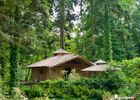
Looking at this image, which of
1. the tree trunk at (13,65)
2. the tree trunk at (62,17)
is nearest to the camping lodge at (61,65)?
the tree trunk at (62,17)

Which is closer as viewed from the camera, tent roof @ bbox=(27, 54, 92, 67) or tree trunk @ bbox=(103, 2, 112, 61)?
tent roof @ bbox=(27, 54, 92, 67)

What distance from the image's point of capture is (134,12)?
5144 centimetres

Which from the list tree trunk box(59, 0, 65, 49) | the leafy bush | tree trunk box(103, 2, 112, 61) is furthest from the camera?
tree trunk box(59, 0, 65, 49)

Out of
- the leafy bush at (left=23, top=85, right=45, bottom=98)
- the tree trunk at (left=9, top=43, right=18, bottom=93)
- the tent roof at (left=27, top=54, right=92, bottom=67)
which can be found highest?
the tent roof at (left=27, top=54, right=92, bottom=67)

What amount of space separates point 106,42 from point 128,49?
5820mm

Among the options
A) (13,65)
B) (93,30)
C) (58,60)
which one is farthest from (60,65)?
(93,30)

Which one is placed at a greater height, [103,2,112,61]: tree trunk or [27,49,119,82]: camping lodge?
[103,2,112,61]: tree trunk

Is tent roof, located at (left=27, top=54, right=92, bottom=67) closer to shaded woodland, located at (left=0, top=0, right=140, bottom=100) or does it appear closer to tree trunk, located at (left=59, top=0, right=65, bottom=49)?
shaded woodland, located at (left=0, top=0, right=140, bottom=100)

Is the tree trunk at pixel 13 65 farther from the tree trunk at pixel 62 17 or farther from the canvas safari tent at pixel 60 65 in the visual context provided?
the tree trunk at pixel 62 17

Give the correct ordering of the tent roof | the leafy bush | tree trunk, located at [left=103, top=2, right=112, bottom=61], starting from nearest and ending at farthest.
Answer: the leafy bush
the tent roof
tree trunk, located at [left=103, top=2, right=112, bottom=61]

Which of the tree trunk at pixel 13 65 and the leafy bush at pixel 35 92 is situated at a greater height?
the tree trunk at pixel 13 65

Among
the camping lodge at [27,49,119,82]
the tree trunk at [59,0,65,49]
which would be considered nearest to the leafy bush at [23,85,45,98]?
the camping lodge at [27,49,119,82]

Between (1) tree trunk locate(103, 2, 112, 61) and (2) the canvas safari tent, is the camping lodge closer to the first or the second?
(2) the canvas safari tent

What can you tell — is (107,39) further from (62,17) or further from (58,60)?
(58,60)
